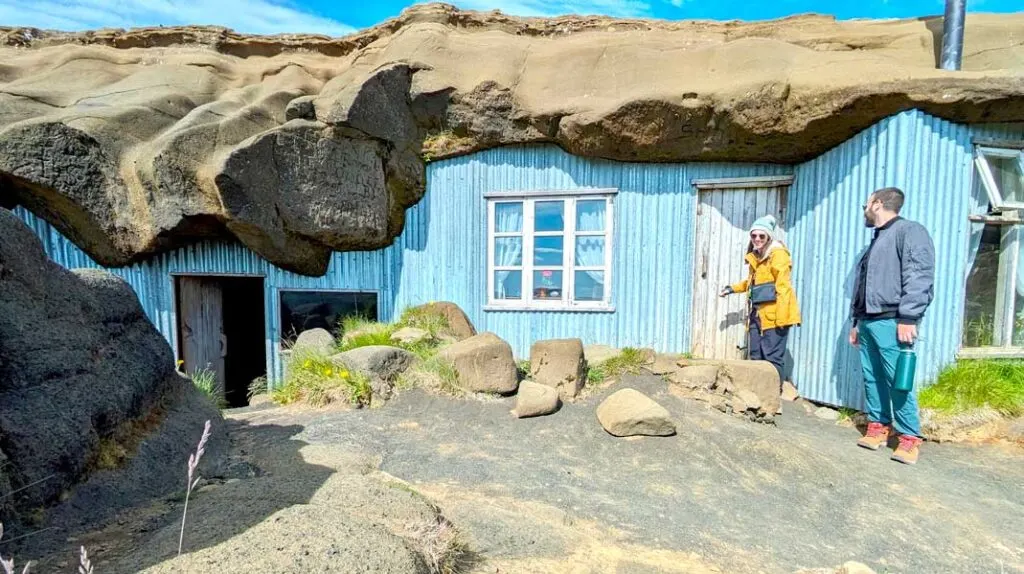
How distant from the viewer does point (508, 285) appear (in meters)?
7.14

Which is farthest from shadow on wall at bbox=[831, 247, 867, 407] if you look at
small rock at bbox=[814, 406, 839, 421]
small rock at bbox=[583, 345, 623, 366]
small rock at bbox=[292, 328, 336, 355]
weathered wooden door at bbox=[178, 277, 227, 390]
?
weathered wooden door at bbox=[178, 277, 227, 390]

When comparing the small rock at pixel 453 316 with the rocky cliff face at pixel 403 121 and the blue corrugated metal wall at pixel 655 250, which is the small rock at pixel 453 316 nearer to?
the blue corrugated metal wall at pixel 655 250

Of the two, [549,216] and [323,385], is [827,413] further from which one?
[323,385]

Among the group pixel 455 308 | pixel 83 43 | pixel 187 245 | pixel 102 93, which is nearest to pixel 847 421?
pixel 455 308

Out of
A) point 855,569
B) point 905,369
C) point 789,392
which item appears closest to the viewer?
point 855,569

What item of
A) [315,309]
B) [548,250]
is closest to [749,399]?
[548,250]

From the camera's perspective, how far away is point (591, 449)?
4.11 m

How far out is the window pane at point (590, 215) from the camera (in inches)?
266

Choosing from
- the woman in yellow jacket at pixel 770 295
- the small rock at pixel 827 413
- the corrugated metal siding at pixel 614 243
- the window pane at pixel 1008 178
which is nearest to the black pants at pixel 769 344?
Result: the woman in yellow jacket at pixel 770 295

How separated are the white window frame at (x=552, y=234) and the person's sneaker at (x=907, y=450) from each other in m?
3.39

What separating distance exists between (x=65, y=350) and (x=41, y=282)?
1.52ft

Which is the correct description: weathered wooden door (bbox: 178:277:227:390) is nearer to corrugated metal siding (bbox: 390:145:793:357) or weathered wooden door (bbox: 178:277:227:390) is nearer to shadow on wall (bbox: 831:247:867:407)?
corrugated metal siding (bbox: 390:145:793:357)

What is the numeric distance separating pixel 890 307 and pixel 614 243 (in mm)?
3232

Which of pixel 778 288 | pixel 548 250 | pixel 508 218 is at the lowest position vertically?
pixel 778 288
